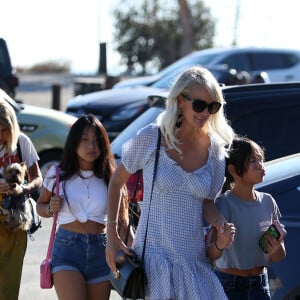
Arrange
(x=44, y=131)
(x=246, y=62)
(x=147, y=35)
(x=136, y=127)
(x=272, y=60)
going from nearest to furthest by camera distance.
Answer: (x=136, y=127)
(x=44, y=131)
(x=246, y=62)
(x=272, y=60)
(x=147, y=35)

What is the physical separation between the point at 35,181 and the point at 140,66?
37695mm

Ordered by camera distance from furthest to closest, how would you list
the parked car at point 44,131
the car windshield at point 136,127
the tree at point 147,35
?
the tree at point 147,35, the parked car at point 44,131, the car windshield at point 136,127

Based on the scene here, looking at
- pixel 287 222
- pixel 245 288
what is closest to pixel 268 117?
pixel 287 222

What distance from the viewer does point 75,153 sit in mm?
5008

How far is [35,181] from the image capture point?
532 cm

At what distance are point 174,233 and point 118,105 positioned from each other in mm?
10293

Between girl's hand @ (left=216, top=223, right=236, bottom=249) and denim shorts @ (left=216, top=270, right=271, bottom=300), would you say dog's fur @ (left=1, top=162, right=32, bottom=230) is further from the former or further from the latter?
girl's hand @ (left=216, top=223, right=236, bottom=249)

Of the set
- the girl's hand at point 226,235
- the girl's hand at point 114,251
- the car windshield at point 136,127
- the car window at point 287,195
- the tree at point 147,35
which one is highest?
the girl's hand at point 226,235

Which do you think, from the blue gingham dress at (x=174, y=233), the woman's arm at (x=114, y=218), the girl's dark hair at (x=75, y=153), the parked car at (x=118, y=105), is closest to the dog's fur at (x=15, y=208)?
the girl's dark hair at (x=75, y=153)

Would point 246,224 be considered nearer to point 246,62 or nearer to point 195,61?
point 195,61

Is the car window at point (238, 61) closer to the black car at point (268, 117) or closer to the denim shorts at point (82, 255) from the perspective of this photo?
the black car at point (268, 117)

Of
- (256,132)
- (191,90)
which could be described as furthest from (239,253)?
(256,132)

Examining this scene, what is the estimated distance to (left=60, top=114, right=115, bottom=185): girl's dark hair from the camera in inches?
197

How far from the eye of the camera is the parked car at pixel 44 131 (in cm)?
1154
